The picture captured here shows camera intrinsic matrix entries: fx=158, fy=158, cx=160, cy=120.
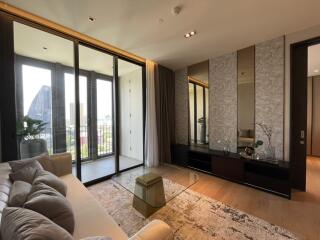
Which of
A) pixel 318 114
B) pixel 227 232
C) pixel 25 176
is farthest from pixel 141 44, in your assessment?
pixel 318 114

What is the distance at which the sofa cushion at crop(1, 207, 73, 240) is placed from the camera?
2.26 feet

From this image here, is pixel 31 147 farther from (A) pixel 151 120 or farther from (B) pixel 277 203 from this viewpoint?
(B) pixel 277 203

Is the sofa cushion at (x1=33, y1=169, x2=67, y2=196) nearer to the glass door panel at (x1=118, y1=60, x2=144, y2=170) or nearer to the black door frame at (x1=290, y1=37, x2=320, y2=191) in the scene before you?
the glass door panel at (x1=118, y1=60, x2=144, y2=170)

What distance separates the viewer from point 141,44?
3.00 m

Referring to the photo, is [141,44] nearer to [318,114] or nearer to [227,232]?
[227,232]

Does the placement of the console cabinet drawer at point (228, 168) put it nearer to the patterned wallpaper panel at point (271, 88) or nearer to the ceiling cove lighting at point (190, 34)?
the patterned wallpaper panel at point (271, 88)

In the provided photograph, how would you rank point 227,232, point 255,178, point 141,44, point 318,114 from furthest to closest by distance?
1. point 318,114
2. point 141,44
3. point 255,178
4. point 227,232

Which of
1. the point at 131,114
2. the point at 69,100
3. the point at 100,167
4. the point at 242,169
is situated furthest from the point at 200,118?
the point at 69,100

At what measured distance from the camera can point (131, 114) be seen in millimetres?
4629

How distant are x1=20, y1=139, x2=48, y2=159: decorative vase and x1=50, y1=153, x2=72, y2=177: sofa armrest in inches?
17.8

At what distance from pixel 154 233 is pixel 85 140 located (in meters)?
2.99

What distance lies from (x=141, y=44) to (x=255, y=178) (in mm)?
3151

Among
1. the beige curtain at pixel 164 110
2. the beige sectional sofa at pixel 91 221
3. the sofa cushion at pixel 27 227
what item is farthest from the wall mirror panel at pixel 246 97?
the sofa cushion at pixel 27 227

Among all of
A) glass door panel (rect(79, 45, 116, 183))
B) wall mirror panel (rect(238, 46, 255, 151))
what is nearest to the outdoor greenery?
glass door panel (rect(79, 45, 116, 183))
